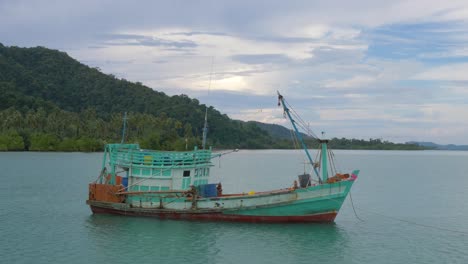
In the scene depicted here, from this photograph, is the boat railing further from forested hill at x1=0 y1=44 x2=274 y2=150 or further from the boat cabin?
forested hill at x1=0 y1=44 x2=274 y2=150

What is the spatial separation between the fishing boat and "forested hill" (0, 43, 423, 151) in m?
75.3

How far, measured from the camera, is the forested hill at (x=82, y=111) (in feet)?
366

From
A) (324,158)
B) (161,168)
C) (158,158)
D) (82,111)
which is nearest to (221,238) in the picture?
(161,168)

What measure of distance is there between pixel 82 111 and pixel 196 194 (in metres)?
135

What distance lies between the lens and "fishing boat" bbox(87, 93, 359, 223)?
2634cm

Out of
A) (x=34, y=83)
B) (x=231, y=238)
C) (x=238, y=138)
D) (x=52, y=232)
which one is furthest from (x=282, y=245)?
(x=238, y=138)

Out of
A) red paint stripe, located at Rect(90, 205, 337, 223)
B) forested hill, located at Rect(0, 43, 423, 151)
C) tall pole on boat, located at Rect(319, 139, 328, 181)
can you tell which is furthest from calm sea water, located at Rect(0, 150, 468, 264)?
forested hill, located at Rect(0, 43, 423, 151)

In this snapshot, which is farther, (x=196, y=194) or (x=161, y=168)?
(x=161, y=168)

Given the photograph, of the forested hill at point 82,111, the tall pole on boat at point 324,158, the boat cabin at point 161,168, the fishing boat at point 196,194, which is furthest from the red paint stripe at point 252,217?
the forested hill at point 82,111

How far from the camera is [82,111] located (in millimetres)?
154750

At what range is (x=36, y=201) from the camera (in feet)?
119

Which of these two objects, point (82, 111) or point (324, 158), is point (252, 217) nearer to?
point (324, 158)

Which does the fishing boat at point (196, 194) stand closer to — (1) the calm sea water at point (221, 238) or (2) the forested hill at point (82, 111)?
(1) the calm sea water at point (221, 238)

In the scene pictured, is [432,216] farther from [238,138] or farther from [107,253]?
[238,138]
